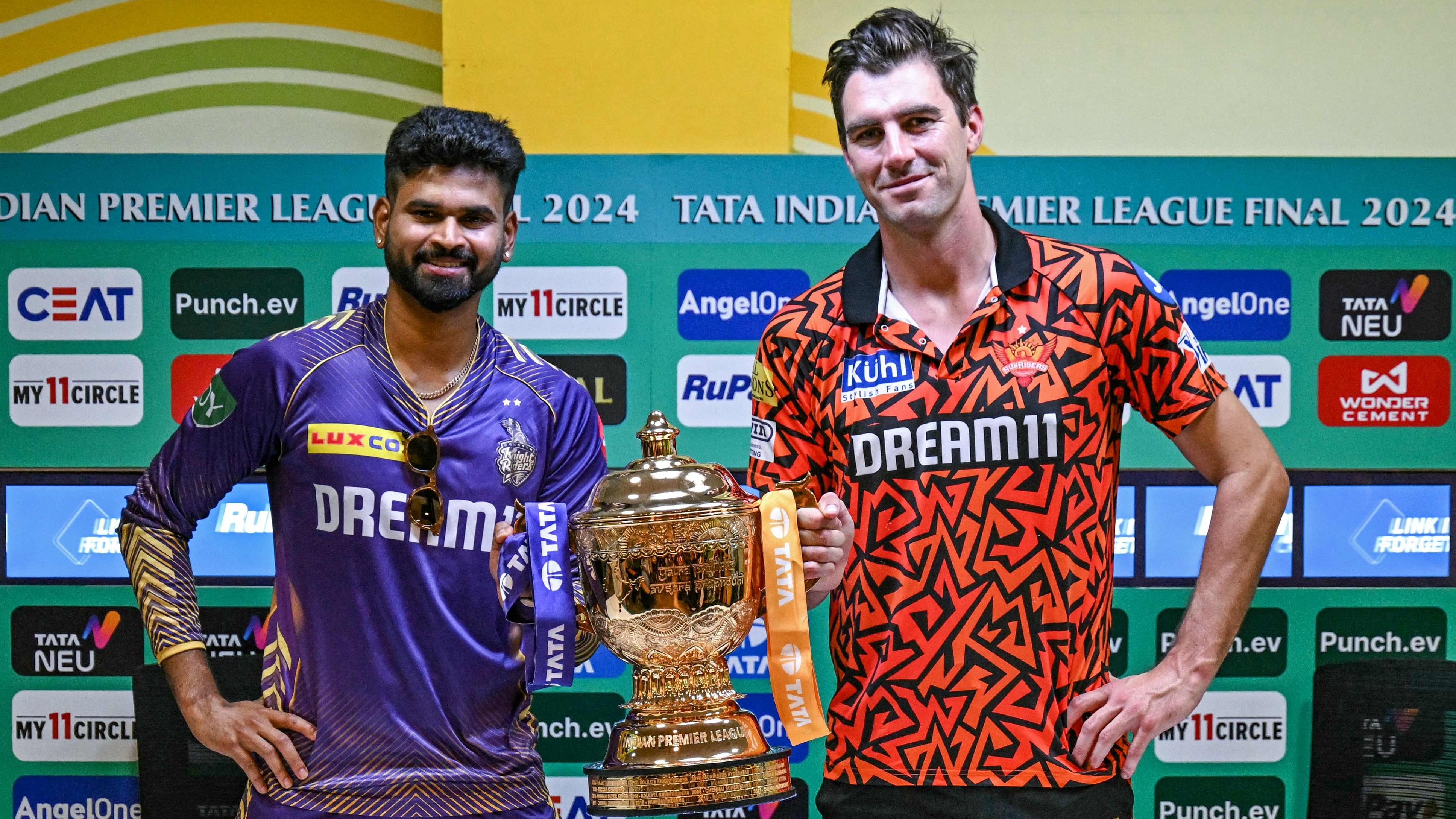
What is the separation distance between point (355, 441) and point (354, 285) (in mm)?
1219

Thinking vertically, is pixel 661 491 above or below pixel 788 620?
above

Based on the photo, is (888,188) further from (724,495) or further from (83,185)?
(83,185)

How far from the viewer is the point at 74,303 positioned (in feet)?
9.90

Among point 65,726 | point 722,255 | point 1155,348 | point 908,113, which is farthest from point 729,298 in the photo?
point 65,726

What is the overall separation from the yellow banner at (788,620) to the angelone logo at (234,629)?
189cm

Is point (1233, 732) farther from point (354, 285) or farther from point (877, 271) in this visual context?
point (354, 285)

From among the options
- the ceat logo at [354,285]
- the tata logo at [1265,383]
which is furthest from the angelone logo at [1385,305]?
the ceat logo at [354,285]

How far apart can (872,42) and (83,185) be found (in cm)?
221

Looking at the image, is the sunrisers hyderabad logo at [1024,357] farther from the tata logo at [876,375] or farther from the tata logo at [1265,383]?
the tata logo at [1265,383]

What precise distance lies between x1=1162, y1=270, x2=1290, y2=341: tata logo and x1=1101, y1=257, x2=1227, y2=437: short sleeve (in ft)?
4.55

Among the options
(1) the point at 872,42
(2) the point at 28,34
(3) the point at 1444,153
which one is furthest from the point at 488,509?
(3) the point at 1444,153

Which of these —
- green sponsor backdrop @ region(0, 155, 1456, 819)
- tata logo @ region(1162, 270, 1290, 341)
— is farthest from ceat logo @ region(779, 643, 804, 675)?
tata logo @ region(1162, 270, 1290, 341)

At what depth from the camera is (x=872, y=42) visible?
69.2 inches

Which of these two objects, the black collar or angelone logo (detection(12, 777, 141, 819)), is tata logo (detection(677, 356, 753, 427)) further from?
angelone logo (detection(12, 777, 141, 819))
